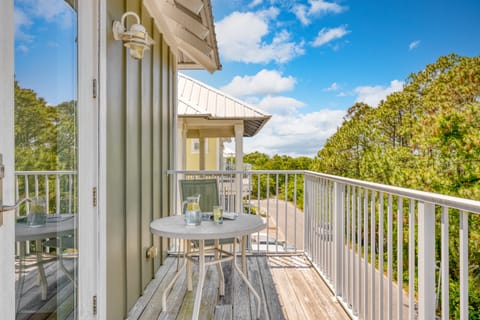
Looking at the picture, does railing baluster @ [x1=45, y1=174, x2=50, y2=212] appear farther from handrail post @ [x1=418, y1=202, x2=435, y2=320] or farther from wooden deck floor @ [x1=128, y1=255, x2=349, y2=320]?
handrail post @ [x1=418, y1=202, x2=435, y2=320]

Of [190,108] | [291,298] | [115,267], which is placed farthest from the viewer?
[190,108]

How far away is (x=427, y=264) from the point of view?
4.94 feet

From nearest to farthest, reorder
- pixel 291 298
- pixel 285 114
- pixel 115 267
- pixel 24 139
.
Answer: pixel 24 139, pixel 115 267, pixel 291 298, pixel 285 114

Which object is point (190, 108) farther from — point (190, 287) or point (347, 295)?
point (347, 295)

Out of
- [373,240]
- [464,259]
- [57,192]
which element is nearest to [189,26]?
[57,192]

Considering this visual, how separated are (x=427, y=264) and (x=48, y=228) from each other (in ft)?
6.25

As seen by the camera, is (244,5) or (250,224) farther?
(244,5)

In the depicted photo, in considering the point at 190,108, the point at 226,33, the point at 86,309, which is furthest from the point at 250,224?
the point at 226,33

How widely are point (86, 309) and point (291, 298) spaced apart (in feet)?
5.64

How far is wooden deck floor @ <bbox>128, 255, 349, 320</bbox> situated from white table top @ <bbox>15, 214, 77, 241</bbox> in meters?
1.13

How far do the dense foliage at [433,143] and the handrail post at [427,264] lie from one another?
6.58 meters

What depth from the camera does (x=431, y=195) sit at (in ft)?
4.85

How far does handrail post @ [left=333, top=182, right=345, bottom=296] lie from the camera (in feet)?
9.11

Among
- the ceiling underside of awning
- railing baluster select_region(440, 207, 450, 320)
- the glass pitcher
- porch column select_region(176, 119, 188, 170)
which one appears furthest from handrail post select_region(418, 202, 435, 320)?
porch column select_region(176, 119, 188, 170)
